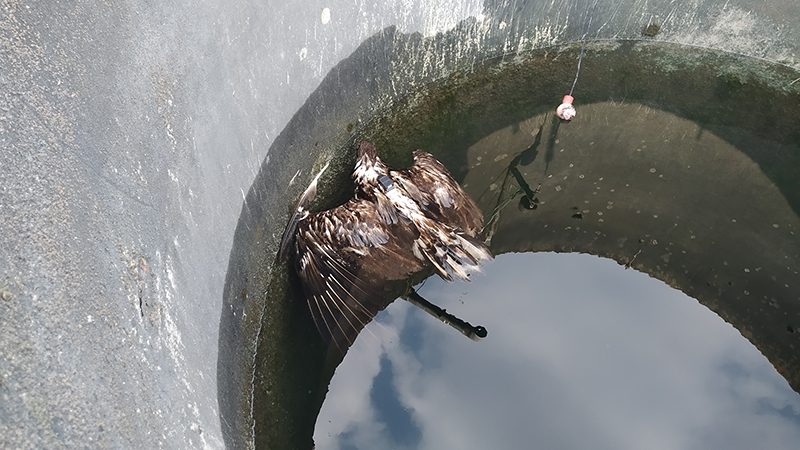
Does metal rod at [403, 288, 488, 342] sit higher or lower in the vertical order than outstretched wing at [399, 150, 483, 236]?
lower

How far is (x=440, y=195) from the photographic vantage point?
2.94 m

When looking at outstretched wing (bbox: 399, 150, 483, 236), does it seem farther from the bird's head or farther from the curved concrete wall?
the curved concrete wall

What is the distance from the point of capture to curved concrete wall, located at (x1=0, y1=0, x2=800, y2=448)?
1.39 meters

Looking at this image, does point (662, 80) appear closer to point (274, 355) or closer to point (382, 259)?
point (382, 259)

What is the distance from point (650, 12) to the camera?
3742 millimetres

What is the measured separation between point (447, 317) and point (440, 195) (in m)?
0.78

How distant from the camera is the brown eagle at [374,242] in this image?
2.75m

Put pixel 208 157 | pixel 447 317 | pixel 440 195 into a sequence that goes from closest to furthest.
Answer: pixel 208 157, pixel 440 195, pixel 447 317

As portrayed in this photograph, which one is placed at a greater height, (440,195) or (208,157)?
(208,157)

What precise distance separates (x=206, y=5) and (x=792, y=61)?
4.29 metres

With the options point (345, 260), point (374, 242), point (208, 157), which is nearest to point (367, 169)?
point (374, 242)

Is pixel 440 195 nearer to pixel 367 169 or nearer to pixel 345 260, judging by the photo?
pixel 367 169

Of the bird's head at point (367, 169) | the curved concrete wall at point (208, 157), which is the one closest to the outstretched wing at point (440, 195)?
the bird's head at point (367, 169)

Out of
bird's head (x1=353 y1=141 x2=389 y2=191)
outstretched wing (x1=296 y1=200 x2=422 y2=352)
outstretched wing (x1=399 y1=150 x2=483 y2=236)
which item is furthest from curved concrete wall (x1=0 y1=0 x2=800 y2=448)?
outstretched wing (x1=399 y1=150 x2=483 y2=236)
